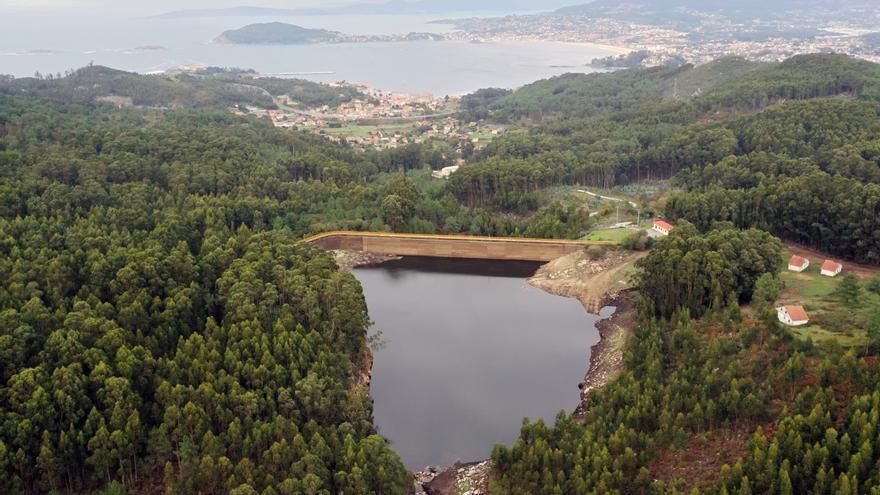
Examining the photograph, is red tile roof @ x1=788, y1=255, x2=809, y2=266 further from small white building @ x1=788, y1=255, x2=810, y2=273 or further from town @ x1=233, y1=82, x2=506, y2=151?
town @ x1=233, y1=82, x2=506, y2=151

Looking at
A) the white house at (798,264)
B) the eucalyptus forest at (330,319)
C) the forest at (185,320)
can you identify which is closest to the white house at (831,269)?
the white house at (798,264)

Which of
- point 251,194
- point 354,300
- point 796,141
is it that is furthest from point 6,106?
point 796,141

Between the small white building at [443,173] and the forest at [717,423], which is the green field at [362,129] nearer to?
the small white building at [443,173]

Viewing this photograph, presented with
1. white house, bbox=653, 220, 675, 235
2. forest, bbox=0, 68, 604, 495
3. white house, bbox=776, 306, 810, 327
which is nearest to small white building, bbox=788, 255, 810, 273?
white house, bbox=776, 306, 810, 327

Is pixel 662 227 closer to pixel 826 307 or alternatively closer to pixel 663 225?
pixel 663 225

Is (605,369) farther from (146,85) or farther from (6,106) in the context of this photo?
(146,85)

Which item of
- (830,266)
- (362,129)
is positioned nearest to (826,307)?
(830,266)
